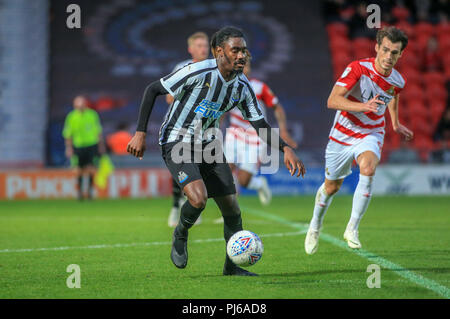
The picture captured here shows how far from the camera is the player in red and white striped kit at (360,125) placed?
18.9 ft

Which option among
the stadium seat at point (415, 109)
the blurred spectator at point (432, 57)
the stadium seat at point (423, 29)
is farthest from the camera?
the stadium seat at point (423, 29)

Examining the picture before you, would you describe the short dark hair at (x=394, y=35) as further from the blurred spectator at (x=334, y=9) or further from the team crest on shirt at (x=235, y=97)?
the blurred spectator at (x=334, y=9)

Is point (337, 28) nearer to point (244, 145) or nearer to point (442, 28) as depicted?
point (442, 28)

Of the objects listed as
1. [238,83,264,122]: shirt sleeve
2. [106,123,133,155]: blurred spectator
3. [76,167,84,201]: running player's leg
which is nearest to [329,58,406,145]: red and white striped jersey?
[238,83,264,122]: shirt sleeve

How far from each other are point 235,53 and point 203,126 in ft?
2.01

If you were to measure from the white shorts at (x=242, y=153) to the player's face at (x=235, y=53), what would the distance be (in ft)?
16.2

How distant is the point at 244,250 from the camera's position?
4.68 metres

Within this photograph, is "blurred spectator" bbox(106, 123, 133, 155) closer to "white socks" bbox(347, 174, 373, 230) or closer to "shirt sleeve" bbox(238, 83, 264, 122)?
"white socks" bbox(347, 174, 373, 230)

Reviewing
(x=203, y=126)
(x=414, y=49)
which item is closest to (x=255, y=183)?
(x=203, y=126)

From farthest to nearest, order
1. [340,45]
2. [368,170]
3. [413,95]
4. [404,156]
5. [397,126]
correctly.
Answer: [340,45]
[413,95]
[404,156]
[397,126]
[368,170]

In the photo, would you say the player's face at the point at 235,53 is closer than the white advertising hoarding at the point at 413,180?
Yes

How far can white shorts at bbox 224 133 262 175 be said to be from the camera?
9641 millimetres

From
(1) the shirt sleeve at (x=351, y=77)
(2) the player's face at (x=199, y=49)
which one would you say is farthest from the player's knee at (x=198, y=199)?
(2) the player's face at (x=199, y=49)

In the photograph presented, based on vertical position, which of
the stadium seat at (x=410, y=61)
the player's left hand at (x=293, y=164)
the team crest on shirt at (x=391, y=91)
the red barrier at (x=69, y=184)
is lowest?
the red barrier at (x=69, y=184)
